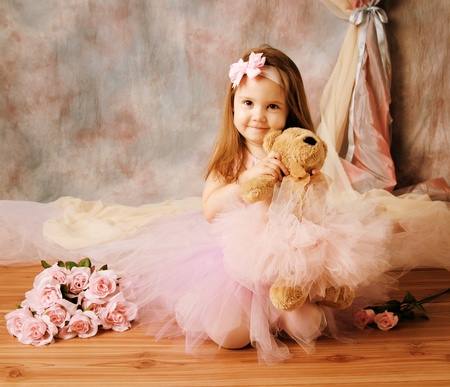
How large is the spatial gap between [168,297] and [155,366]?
A: 0.88 ft

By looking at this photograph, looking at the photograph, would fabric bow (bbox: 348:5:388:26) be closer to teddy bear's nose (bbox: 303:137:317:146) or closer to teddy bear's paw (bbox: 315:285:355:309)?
teddy bear's nose (bbox: 303:137:317:146)

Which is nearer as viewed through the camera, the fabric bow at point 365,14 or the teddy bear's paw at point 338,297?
the teddy bear's paw at point 338,297

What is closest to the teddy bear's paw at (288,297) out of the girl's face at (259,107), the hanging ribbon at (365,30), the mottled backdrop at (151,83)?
the girl's face at (259,107)

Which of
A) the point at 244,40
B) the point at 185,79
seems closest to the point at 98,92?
the point at 185,79

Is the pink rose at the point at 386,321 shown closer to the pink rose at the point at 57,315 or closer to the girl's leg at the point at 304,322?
the girl's leg at the point at 304,322

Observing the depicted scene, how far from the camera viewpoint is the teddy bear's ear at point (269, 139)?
1.73 meters

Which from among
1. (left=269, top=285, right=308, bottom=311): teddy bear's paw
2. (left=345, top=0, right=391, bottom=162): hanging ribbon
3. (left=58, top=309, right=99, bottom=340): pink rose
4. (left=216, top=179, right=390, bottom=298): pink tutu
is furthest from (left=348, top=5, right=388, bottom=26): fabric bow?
(left=58, top=309, right=99, bottom=340): pink rose

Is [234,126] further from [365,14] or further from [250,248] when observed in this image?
[365,14]

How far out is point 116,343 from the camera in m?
1.75

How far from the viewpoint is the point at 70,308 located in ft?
5.96

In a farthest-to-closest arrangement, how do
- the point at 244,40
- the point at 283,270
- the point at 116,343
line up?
1. the point at 244,40
2. the point at 116,343
3. the point at 283,270

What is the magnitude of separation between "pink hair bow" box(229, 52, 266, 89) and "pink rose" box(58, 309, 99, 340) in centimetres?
77

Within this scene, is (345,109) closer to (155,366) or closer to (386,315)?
(386,315)

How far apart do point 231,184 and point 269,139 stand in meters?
0.16
